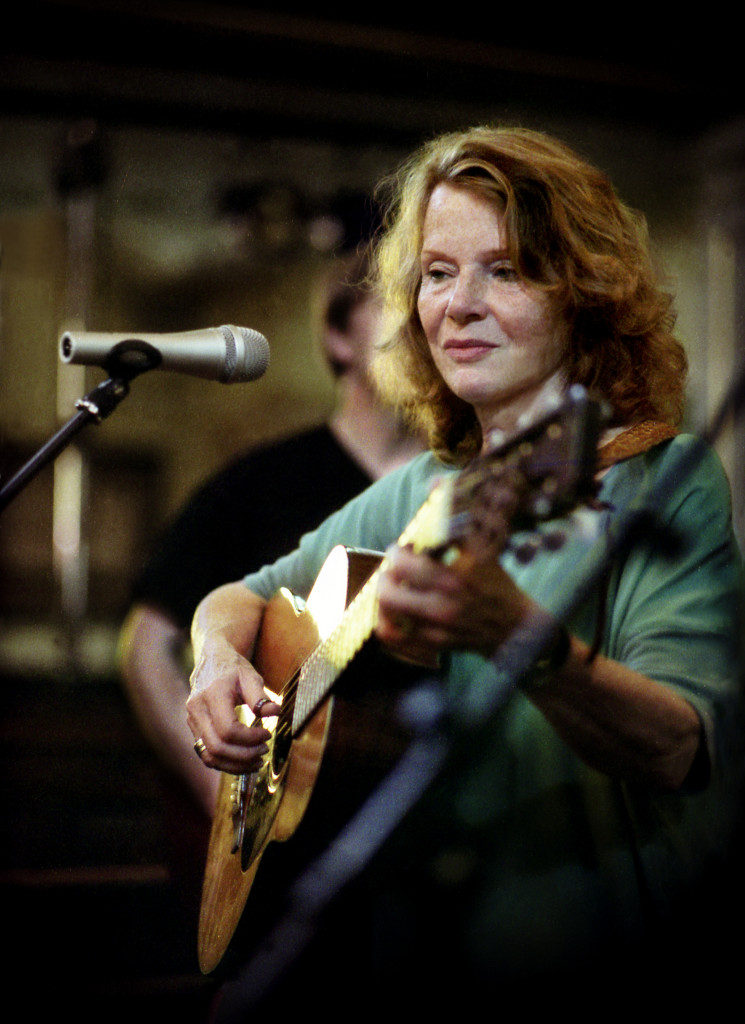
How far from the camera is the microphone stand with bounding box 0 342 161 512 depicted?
1207 mm

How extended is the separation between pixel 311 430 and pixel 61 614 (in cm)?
376

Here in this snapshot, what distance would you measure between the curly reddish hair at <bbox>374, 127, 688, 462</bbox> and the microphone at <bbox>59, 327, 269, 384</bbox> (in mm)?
317

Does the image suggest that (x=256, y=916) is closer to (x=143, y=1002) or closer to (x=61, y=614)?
(x=143, y=1002)

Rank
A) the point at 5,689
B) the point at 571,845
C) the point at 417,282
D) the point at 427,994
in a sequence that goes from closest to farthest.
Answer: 1. the point at 571,845
2. the point at 427,994
3. the point at 417,282
4. the point at 5,689

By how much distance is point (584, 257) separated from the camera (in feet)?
3.91

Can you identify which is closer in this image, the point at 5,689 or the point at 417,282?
the point at 417,282

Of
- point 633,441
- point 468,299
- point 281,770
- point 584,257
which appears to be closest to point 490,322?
point 468,299

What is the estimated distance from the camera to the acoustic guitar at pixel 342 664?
0.77 m

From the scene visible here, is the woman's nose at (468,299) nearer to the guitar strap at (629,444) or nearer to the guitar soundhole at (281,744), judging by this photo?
the guitar strap at (629,444)

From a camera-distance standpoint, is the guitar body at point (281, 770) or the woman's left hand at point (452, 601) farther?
the guitar body at point (281, 770)

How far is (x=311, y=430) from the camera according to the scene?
1.79 m

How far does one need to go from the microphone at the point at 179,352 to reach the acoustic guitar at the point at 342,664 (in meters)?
0.30

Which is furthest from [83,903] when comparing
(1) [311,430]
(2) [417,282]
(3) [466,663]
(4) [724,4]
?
(4) [724,4]

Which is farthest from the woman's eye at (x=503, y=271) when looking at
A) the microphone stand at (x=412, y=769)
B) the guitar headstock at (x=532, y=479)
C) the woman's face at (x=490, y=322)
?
the guitar headstock at (x=532, y=479)
